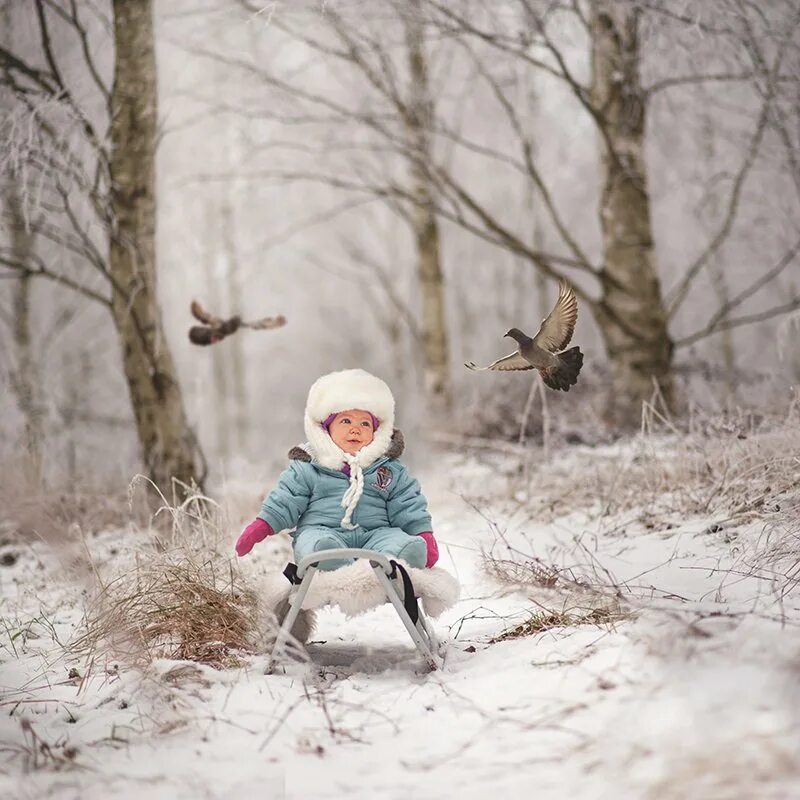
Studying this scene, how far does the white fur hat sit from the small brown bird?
0.41 metres

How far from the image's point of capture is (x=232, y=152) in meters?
14.4

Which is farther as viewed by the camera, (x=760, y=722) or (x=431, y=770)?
(x=431, y=770)

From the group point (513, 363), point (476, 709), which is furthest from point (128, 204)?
point (476, 709)

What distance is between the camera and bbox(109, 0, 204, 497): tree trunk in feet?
15.8

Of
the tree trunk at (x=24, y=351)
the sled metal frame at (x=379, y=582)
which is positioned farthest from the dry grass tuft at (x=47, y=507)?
the sled metal frame at (x=379, y=582)

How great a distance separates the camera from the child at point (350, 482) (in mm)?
2793

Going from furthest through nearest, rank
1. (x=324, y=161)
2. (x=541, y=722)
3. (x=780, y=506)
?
(x=324, y=161), (x=780, y=506), (x=541, y=722)

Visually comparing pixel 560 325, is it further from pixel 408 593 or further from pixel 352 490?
pixel 408 593

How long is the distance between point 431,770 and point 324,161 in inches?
345

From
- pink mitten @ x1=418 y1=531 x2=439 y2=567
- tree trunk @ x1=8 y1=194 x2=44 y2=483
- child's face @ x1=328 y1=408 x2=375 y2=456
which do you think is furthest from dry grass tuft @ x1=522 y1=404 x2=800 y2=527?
tree trunk @ x1=8 y1=194 x2=44 y2=483

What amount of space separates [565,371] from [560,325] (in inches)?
6.7

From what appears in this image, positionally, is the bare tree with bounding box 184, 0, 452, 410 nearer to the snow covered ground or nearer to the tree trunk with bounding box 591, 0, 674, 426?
the tree trunk with bounding box 591, 0, 674, 426

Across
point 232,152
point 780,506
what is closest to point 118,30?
point 780,506

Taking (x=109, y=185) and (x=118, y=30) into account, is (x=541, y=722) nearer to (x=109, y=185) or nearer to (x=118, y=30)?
(x=109, y=185)
